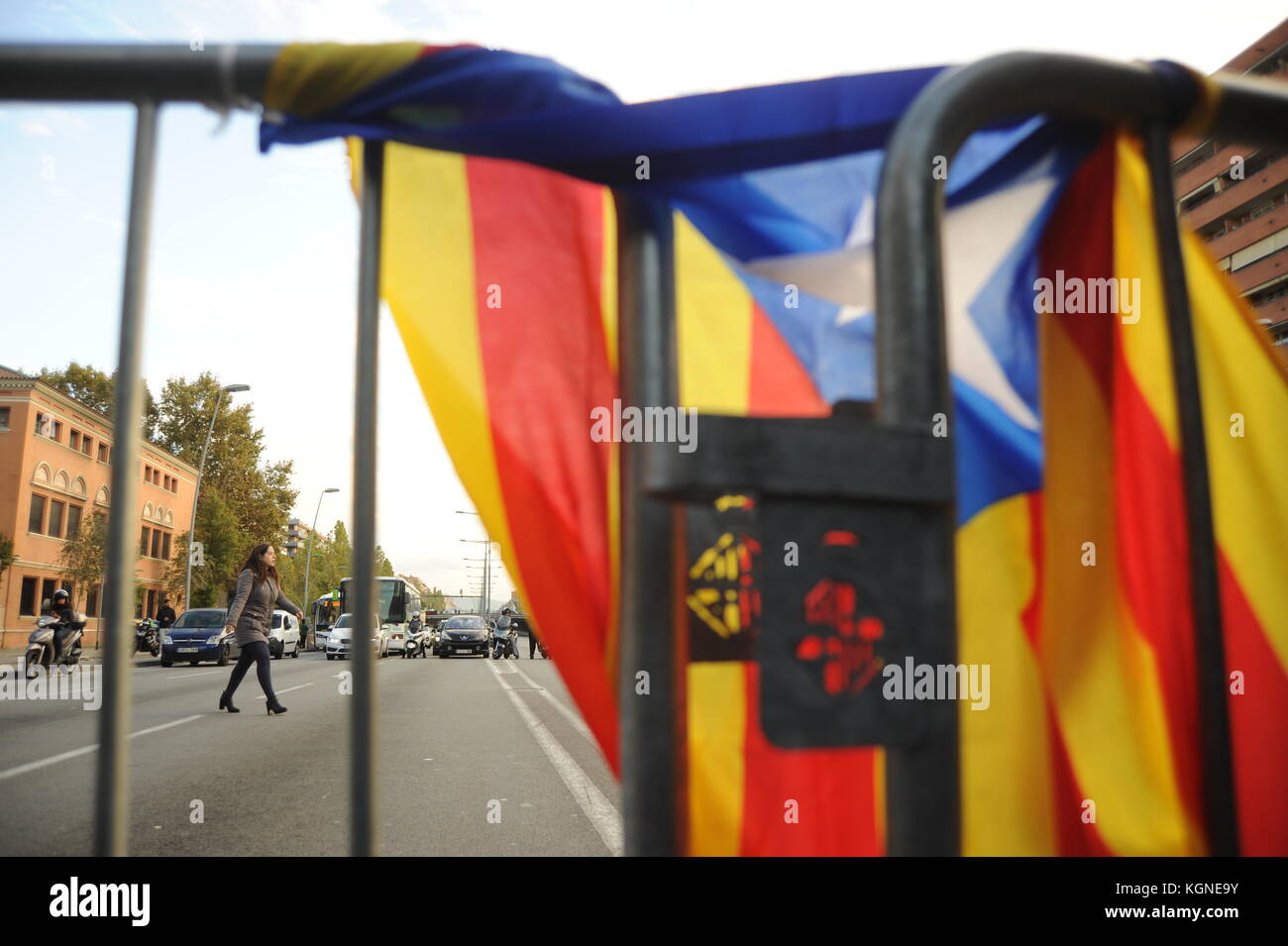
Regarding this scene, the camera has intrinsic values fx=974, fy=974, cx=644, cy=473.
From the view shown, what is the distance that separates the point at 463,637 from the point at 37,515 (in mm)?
19476

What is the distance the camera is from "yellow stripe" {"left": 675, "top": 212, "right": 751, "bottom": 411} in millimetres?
1623

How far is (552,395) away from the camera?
1529 millimetres

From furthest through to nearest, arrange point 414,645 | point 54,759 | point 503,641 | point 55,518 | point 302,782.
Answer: point 414,645 < point 55,518 < point 503,641 < point 54,759 < point 302,782

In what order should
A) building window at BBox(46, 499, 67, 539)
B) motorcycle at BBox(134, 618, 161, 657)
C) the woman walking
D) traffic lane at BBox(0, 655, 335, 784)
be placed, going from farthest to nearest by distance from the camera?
building window at BBox(46, 499, 67, 539) < motorcycle at BBox(134, 618, 161, 657) < the woman walking < traffic lane at BBox(0, 655, 335, 784)

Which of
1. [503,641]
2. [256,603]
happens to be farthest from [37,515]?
[256,603]

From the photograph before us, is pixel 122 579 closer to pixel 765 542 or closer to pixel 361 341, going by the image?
pixel 361 341

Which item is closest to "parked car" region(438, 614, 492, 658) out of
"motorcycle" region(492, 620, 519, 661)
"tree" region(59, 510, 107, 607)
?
"motorcycle" region(492, 620, 519, 661)

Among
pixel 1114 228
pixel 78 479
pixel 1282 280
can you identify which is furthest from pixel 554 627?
pixel 1282 280

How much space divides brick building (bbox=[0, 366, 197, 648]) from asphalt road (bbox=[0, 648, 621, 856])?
28287 mm

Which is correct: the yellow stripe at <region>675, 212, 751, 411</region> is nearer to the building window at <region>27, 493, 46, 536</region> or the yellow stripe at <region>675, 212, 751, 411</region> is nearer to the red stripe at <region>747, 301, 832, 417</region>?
the red stripe at <region>747, 301, 832, 417</region>

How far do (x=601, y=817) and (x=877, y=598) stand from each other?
5284mm

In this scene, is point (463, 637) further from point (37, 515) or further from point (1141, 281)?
point (1141, 281)

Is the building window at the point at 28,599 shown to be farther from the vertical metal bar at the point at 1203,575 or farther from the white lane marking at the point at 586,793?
the vertical metal bar at the point at 1203,575

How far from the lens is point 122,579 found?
1135 millimetres
